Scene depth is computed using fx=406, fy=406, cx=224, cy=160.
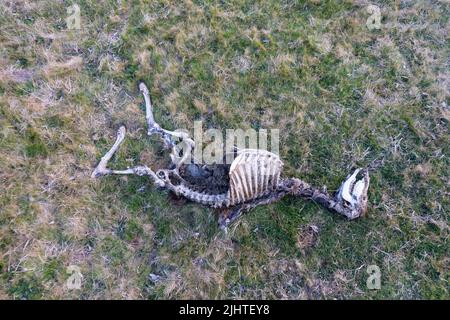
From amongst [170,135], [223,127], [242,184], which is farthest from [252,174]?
[170,135]

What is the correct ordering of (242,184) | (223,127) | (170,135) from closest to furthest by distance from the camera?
(242,184), (170,135), (223,127)

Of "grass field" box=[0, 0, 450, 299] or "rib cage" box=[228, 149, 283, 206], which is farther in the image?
"grass field" box=[0, 0, 450, 299]

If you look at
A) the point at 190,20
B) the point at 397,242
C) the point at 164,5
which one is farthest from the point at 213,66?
the point at 397,242

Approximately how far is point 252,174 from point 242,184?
0.42ft

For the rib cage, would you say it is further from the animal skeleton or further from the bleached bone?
the bleached bone

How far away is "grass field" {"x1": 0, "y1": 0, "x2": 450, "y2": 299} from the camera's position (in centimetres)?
383

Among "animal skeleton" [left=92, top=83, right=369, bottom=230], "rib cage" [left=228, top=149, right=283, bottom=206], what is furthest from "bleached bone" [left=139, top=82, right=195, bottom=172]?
"rib cage" [left=228, top=149, right=283, bottom=206]

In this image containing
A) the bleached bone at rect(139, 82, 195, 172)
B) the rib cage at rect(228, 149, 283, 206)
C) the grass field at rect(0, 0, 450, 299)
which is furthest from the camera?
the bleached bone at rect(139, 82, 195, 172)

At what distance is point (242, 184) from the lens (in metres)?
3.69

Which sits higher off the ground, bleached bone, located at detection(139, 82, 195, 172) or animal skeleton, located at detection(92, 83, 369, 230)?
bleached bone, located at detection(139, 82, 195, 172)

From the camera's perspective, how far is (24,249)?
3820mm

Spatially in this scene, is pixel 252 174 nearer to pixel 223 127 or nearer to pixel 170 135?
pixel 223 127

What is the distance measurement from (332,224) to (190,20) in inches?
108

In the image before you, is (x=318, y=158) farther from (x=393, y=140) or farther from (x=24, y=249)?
(x=24, y=249)
